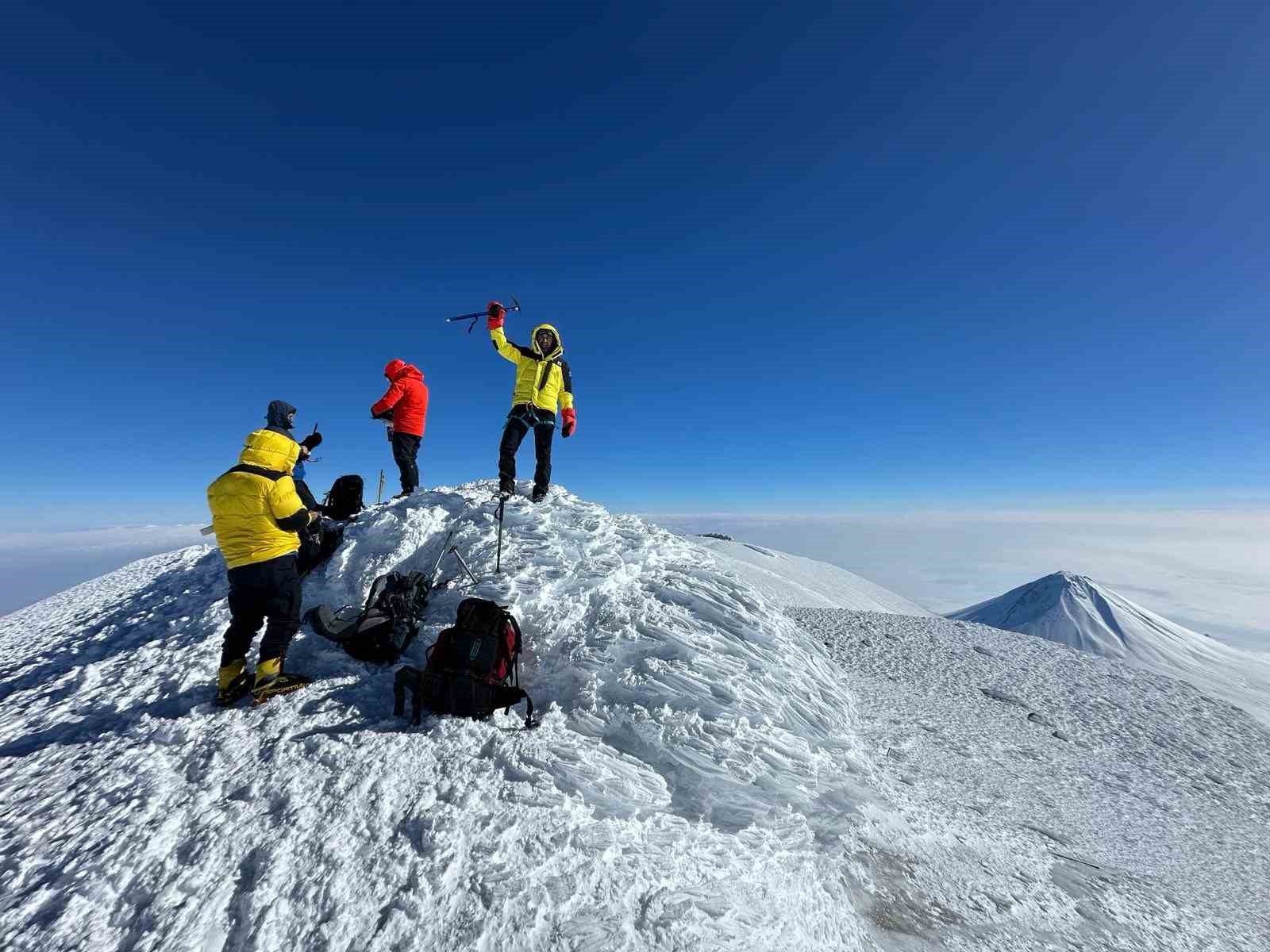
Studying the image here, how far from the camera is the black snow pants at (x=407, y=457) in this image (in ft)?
30.5

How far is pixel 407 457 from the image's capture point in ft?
30.5

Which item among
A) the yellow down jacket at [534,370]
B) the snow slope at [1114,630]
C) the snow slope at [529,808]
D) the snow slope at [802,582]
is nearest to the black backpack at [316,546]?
the snow slope at [529,808]

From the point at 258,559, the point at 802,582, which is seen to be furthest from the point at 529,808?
the point at 802,582

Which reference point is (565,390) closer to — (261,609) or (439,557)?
(439,557)

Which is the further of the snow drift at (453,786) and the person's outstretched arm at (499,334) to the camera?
the person's outstretched arm at (499,334)

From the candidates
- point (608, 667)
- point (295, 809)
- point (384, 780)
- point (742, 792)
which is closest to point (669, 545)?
point (608, 667)

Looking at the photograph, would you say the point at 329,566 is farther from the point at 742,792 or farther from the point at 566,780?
the point at 742,792

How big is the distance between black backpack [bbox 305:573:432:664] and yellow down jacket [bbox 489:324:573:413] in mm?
3819

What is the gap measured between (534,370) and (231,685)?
606cm

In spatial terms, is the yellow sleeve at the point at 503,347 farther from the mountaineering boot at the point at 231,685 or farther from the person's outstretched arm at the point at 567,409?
the mountaineering boot at the point at 231,685

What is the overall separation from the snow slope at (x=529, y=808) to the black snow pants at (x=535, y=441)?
181 centimetres

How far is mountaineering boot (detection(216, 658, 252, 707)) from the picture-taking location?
4.96 m

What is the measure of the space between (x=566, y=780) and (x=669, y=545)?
4.29 metres

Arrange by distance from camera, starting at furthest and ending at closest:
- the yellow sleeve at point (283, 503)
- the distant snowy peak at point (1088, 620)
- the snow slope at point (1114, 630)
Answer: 1. the distant snowy peak at point (1088, 620)
2. the snow slope at point (1114, 630)
3. the yellow sleeve at point (283, 503)
